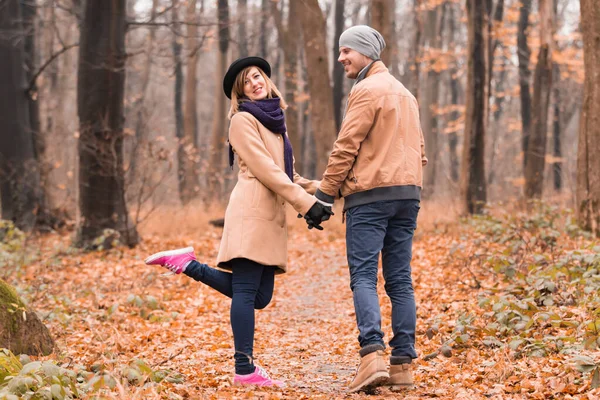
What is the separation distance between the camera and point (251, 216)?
A: 15.3 feet

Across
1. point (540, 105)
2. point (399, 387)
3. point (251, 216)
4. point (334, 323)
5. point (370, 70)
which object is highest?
point (540, 105)

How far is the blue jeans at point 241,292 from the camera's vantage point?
15.3ft

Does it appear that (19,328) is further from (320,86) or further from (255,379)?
(320,86)

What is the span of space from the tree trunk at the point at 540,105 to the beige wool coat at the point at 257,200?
11.1 m

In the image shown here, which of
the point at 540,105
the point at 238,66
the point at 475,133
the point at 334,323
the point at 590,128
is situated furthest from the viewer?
the point at 540,105

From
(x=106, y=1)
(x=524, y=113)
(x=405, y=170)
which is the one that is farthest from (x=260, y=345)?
(x=524, y=113)

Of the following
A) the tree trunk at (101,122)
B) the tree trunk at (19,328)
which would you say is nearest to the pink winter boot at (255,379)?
the tree trunk at (19,328)

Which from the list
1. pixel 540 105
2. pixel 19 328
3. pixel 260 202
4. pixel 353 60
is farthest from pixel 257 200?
pixel 540 105

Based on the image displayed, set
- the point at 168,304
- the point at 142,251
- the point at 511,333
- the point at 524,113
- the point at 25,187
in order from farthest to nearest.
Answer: the point at 524,113 < the point at 25,187 < the point at 142,251 < the point at 168,304 < the point at 511,333

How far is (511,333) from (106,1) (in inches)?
375

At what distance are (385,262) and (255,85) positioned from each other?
1.44 meters

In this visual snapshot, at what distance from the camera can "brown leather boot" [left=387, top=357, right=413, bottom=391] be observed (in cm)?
458

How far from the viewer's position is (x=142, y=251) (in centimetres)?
1205

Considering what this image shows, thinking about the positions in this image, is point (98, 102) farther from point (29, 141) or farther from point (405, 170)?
point (405, 170)
